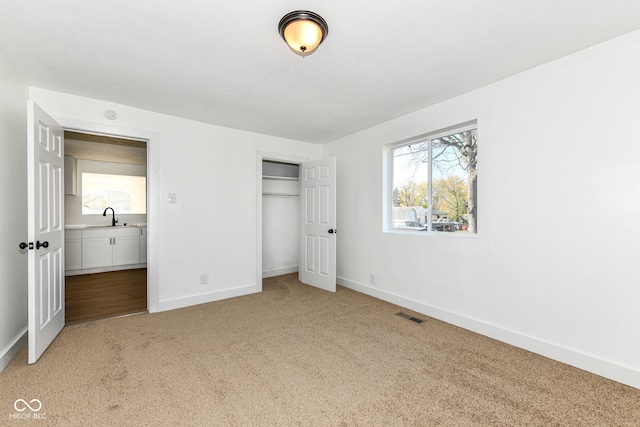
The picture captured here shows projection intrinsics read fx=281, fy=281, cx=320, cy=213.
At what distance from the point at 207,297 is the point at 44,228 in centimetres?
189

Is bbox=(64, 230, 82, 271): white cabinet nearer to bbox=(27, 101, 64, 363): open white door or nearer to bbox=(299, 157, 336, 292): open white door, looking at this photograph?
bbox=(27, 101, 64, 363): open white door

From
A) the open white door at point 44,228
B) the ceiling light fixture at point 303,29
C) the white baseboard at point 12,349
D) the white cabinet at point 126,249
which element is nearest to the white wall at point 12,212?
the white baseboard at point 12,349

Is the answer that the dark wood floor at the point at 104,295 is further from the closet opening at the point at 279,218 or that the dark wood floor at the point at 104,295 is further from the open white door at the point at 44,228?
the closet opening at the point at 279,218

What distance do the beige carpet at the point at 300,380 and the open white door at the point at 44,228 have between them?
9.0 inches

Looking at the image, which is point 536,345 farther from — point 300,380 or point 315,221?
point 315,221

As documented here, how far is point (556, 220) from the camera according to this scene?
7.48ft

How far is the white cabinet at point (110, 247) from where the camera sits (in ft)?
17.8

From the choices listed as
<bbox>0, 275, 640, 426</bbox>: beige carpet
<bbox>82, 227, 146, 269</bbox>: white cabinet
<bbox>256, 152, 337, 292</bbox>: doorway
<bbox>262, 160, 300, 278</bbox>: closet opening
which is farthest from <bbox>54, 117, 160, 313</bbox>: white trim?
<bbox>82, 227, 146, 269</bbox>: white cabinet

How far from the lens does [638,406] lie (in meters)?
1.72

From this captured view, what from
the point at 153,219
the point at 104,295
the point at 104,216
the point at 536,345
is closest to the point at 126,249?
the point at 104,216

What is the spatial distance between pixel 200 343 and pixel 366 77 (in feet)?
9.37

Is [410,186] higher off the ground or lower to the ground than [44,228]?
higher

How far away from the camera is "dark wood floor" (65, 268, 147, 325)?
334 centimetres

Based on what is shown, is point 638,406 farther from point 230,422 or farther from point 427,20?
point 427,20
